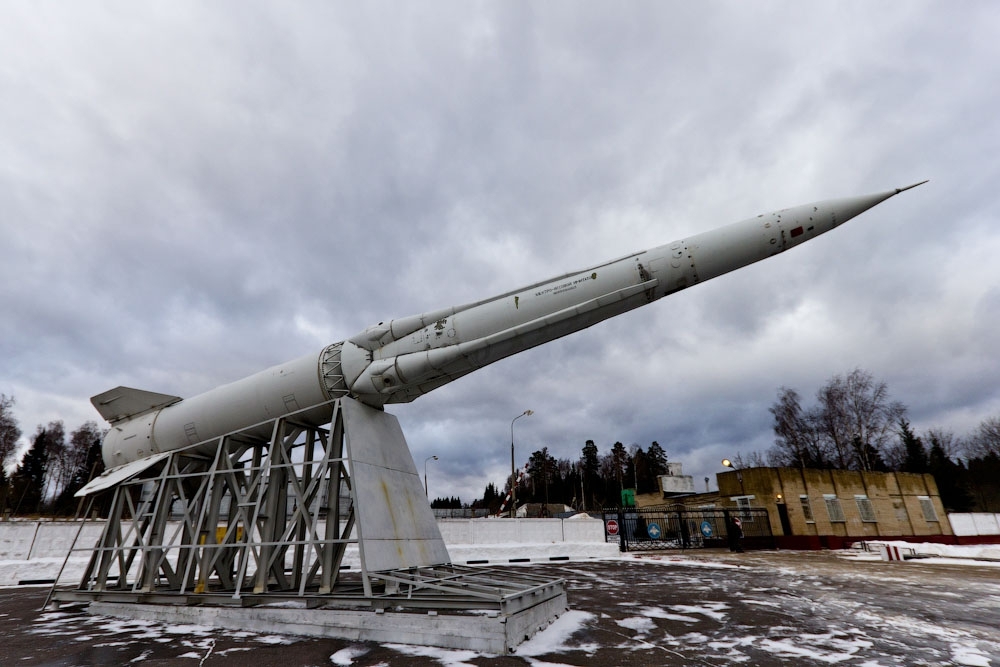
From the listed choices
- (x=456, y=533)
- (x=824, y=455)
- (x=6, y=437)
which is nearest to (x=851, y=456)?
(x=824, y=455)

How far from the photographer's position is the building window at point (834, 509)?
24.6m

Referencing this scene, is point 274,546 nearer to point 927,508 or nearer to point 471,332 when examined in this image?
point 471,332

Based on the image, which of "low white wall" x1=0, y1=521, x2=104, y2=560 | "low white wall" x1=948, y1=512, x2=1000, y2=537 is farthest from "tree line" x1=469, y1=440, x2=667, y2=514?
"low white wall" x1=0, y1=521, x2=104, y2=560

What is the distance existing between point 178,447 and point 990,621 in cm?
1463

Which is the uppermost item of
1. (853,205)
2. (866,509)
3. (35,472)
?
(35,472)

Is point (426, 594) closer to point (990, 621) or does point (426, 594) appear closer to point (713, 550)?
point (990, 621)

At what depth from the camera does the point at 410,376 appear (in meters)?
8.88

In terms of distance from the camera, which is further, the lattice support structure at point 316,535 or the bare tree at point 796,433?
the bare tree at point 796,433

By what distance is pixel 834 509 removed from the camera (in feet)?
81.2

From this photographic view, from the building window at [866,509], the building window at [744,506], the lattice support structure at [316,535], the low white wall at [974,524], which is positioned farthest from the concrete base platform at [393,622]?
the low white wall at [974,524]

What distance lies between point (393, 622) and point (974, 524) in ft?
121

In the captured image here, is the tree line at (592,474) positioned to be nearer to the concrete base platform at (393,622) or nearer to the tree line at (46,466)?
the tree line at (46,466)

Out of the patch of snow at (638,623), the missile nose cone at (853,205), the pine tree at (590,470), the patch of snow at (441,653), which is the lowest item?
the patch of snow at (441,653)

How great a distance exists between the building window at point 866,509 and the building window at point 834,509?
138 cm
